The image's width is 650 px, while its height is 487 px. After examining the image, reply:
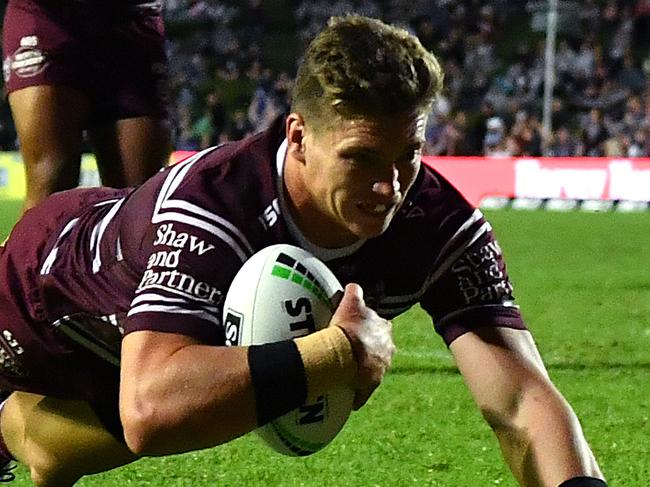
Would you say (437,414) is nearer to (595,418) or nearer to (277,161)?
(595,418)

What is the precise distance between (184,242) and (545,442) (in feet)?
3.18

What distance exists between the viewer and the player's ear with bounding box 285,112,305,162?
2.99 m

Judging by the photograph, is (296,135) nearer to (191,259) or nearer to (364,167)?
(364,167)

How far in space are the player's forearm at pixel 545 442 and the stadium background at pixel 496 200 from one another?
105 cm

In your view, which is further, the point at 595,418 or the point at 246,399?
the point at 595,418

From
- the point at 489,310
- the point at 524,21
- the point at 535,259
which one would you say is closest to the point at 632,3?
the point at 524,21

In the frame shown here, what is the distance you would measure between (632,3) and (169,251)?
852 inches

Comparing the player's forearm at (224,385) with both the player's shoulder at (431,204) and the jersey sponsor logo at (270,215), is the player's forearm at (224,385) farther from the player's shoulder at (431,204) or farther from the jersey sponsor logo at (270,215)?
the player's shoulder at (431,204)

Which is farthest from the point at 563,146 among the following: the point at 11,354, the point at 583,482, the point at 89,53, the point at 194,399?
the point at 194,399

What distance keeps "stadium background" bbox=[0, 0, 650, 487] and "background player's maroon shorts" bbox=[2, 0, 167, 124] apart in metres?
1.27

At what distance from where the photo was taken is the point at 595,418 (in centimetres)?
536

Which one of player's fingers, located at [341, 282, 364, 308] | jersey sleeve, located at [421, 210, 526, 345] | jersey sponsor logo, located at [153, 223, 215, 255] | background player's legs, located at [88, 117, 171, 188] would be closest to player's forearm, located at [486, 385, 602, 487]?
jersey sleeve, located at [421, 210, 526, 345]

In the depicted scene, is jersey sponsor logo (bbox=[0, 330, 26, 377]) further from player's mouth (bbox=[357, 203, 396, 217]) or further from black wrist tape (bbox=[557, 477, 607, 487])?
black wrist tape (bbox=[557, 477, 607, 487])

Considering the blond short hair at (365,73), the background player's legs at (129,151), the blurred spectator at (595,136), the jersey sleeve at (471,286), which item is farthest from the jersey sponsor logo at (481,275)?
the blurred spectator at (595,136)
